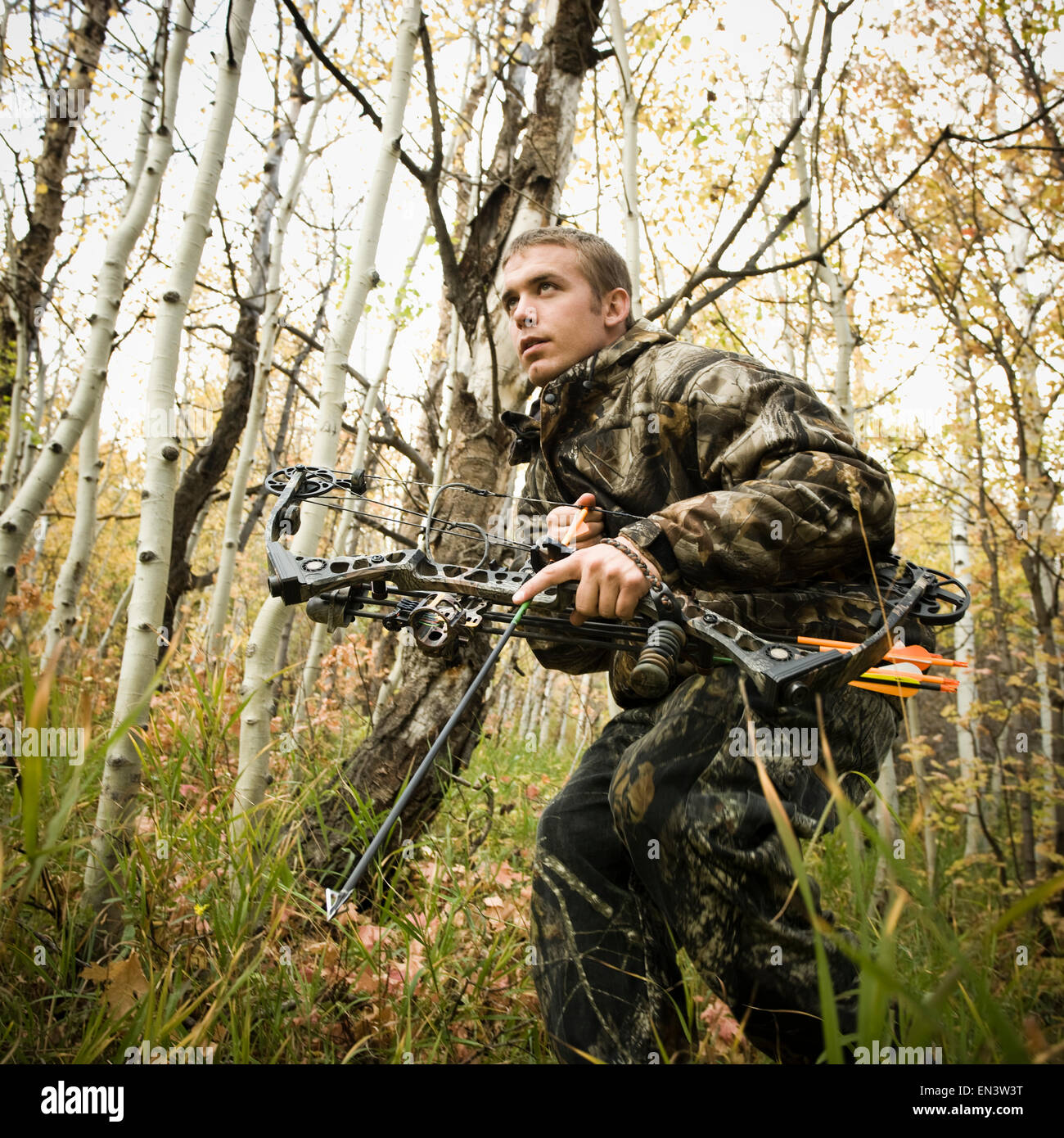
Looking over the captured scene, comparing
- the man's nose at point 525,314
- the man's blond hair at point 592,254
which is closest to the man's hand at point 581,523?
the man's nose at point 525,314

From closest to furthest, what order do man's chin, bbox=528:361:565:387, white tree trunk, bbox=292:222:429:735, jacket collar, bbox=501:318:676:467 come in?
jacket collar, bbox=501:318:676:467 < man's chin, bbox=528:361:565:387 < white tree trunk, bbox=292:222:429:735

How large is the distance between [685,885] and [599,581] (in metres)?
0.81

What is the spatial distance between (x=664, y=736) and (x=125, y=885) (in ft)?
6.20

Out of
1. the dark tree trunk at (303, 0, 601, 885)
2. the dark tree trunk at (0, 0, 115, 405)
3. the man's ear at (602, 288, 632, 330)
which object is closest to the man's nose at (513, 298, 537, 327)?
the man's ear at (602, 288, 632, 330)

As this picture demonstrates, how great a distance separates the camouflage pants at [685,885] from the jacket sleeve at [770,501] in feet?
1.12

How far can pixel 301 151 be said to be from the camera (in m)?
7.23

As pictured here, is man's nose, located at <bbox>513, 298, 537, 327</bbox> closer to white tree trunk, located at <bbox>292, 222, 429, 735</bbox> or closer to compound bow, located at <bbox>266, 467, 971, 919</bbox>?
compound bow, located at <bbox>266, 467, 971, 919</bbox>

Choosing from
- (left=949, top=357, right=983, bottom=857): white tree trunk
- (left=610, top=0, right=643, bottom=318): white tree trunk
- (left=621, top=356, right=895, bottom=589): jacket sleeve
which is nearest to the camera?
(left=621, top=356, right=895, bottom=589): jacket sleeve

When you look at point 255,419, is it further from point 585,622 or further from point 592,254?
point 585,622

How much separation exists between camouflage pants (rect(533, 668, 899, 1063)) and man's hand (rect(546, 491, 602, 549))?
1.89 feet

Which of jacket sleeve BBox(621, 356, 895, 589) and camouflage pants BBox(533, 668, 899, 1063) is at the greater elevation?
jacket sleeve BBox(621, 356, 895, 589)

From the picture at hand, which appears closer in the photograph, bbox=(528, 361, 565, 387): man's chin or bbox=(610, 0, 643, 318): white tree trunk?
bbox=(528, 361, 565, 387): man's chin

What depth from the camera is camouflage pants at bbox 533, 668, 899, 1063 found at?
1.75 metres

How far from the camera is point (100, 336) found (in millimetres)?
3867
